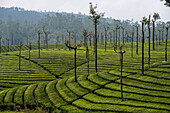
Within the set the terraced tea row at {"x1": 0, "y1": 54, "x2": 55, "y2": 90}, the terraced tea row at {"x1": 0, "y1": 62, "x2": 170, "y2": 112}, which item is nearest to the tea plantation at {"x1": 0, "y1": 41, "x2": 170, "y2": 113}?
the terraced tea row at {"x1": 0, "y1": 62, "x2": 170, "y2": 112}

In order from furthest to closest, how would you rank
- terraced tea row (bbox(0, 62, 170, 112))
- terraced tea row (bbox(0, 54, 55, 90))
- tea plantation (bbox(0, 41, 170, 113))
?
terraced tea row (bbox(0, 54, 55, 90)), tea plantation (bbox(0, 41, 170, 113)), terraced tea row (bbox(0, 62, 170, 112))

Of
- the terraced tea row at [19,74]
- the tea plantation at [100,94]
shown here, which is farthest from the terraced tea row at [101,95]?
the terraced tea row at [19,74]

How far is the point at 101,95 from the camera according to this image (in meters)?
38.3

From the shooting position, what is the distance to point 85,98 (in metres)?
38.2

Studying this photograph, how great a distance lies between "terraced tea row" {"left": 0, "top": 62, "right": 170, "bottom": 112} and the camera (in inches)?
1278

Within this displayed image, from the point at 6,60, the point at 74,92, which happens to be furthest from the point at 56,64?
the point at 74,92

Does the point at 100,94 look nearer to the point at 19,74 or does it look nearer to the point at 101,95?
the point at 101,95

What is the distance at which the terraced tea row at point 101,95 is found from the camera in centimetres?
3247

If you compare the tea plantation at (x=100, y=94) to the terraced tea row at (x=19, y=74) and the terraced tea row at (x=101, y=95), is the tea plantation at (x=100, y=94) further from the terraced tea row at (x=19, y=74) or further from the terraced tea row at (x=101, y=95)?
the terraced tea row at (x=19, y=74)

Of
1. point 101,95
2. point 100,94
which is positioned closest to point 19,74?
point 100,94

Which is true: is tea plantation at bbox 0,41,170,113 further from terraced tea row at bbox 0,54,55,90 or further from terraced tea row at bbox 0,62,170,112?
terraced tea row at bbox 0,54,55,90

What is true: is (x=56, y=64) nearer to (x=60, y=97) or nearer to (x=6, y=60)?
(x=6, y=60)

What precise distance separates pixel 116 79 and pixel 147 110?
572 inches

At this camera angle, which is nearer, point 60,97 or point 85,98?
point 85,98
